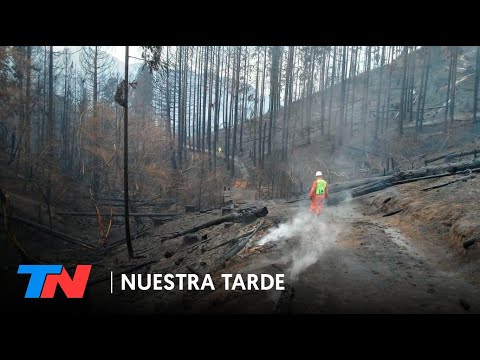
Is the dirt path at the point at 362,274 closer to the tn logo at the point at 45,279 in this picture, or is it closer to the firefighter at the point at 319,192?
the firefighter at the point at 319,192

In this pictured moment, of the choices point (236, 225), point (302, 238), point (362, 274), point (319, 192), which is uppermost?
point (319, 192)

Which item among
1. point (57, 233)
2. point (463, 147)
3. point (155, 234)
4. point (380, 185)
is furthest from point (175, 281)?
point (463, 147)

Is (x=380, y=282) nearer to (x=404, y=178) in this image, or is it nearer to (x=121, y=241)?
(x=404, y=178)

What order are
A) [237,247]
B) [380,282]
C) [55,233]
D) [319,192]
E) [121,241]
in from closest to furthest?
[380,282] < [237,247] < [319,192] < [55,233] < [121,241]

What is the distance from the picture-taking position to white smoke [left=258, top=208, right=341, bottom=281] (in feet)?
21.7

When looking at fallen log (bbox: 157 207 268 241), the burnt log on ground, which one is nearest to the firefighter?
fallen log (bbox: 157 207 268 241)

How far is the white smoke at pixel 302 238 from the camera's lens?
661cm

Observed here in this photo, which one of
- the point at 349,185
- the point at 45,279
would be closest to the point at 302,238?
the point at 45,279

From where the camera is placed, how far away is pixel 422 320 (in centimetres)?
388

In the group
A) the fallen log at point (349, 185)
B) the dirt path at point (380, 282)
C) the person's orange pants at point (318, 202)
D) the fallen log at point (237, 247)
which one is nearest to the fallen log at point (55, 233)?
the fallen log at point (237, 247)

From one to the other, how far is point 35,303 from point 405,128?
2901 centimetres

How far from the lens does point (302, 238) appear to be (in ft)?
26.6

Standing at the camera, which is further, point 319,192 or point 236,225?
point 236,225

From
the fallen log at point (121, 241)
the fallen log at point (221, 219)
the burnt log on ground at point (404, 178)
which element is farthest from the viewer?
the fallen log at point (121, 241)
